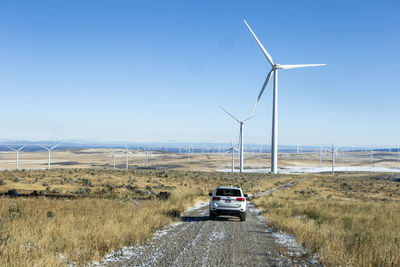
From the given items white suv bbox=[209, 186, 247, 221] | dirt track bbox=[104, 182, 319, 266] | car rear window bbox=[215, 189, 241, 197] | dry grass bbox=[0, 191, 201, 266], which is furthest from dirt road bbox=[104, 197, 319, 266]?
car rear window bbox=[215, 189, 241, 197]

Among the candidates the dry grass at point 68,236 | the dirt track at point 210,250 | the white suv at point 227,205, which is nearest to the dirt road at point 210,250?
the dirt track at point 210,250

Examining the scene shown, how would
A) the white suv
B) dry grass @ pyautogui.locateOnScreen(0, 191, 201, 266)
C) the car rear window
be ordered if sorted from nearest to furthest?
dry grass @ pyautogui.locateOnScreen(0, 191, 201, 266) → the white suv → the car rear window

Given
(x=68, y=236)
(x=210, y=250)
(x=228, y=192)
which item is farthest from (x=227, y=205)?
(x=68, y=236)

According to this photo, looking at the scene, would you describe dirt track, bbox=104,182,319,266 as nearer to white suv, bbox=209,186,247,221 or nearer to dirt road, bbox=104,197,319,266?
dirt road, bbox=104,197,319,266

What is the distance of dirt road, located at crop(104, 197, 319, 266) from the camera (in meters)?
10.4

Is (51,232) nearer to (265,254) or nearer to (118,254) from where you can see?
(118,254)

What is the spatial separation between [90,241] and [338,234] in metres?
9.57

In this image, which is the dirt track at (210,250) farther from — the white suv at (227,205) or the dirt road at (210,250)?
the white suv at (227,205)

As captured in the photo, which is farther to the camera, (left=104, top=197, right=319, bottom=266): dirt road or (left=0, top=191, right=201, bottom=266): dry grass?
(left=104, top=197, right=319, bottom=266): dirt road

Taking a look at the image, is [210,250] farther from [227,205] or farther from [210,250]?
[227,205]

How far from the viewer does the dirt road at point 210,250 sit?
10.4 m

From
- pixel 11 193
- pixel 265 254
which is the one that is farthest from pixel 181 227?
pixel 11 193

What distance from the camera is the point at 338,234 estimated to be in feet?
47.5

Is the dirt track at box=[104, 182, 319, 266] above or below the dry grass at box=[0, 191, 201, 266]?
below
